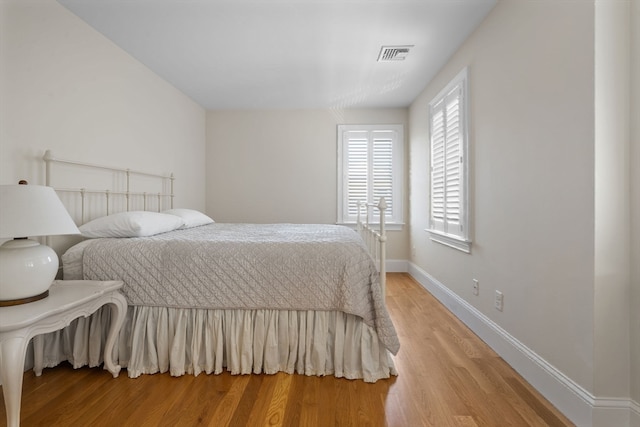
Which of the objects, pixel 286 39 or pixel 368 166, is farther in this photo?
pixel 368 166

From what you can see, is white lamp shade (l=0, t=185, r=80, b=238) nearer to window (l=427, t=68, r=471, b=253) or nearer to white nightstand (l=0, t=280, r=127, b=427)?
white nightstand (l=0, t=280, r=127, b=427)

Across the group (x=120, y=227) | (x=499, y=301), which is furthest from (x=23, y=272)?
(x=499, y=301)

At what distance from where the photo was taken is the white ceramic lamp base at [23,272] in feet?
4.06

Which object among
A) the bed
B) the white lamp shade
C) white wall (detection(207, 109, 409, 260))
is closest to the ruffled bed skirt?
the bed

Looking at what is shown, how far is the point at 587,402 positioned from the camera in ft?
4.20

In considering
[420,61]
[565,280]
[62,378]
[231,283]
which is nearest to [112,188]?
[62,378]

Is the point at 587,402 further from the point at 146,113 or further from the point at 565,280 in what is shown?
the point at 146,113

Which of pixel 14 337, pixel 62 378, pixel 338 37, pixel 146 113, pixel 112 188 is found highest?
pixel 338 37

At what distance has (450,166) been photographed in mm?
2740

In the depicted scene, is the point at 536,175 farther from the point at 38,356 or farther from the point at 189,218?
the point at 38,356

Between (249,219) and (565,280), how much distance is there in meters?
3.61

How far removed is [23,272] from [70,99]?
144cm

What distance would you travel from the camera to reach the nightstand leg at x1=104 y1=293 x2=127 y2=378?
1634 millimetres

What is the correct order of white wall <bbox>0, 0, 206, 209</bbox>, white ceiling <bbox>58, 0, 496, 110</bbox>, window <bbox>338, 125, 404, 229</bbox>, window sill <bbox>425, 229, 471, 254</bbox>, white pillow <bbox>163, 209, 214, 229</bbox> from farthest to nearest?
window <bbox>338, 125, 404, 229</bbox>, white pillow <bbox>163, 209, 214, 229</bbox>, window sill <bbox>425, 229, 471, 254</bbox>, white ceiling <bbox>58, 0, 496, 110</bbox>, white wall <bbox>0, 0, 206, 209</bbox>
